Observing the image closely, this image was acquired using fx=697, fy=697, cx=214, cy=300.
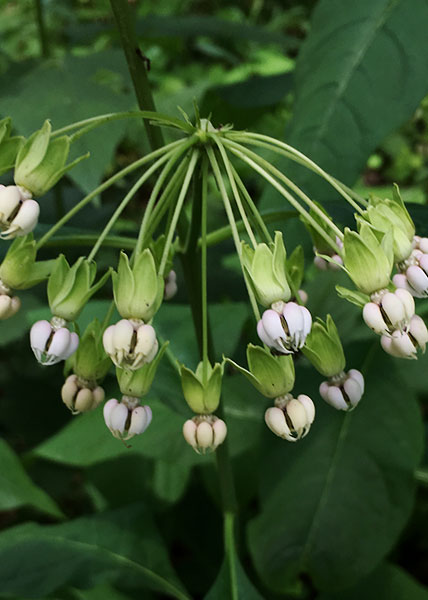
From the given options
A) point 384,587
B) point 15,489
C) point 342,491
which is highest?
point 342,491

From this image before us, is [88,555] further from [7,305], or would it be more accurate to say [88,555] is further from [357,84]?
[357,84]

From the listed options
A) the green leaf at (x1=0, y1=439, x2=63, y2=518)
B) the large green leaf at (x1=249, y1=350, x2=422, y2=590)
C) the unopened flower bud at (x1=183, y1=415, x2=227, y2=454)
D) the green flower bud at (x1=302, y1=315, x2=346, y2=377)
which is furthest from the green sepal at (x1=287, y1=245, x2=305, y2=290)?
the green leaf at (x1=0, y1=439, x2=63, y2=518)

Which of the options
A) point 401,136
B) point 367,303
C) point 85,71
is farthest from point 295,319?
point 401,136

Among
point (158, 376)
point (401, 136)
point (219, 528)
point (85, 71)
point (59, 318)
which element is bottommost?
point (219, 528)

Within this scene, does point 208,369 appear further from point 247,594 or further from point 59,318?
point 247,594

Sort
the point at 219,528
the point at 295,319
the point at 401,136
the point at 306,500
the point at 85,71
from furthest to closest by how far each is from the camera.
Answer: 1. the point at 401,136
2. the point at 219,528
3. the point at 85,71
4. the point at 306,500
5. the point at 295,319

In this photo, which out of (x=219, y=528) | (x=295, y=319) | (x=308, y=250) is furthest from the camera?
(x=219, y=528)

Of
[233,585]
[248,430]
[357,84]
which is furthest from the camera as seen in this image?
[248,430]

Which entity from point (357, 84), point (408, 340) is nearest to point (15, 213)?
point (408, 340)

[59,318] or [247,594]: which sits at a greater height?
[59,318]
